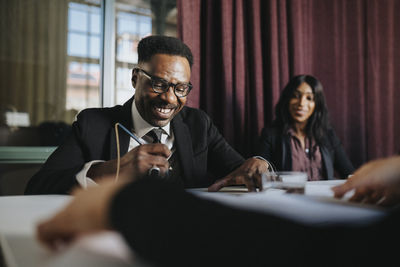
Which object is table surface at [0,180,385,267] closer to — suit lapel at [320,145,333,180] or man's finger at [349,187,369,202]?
man's finger at [349,187,369,202]

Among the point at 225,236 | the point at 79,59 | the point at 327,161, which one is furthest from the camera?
the point at 79,59

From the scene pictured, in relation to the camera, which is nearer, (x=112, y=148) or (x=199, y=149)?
(x=112, y=148)

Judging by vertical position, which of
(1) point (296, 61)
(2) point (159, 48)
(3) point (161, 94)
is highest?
(1) point (296, 61)

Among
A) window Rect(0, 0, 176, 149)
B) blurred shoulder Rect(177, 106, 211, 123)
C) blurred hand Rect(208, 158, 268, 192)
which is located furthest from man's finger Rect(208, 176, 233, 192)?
window Rect(0, 0, 176, 149)

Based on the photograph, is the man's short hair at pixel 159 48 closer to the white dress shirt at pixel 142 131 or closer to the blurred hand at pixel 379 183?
the white dress shirt at pixel 142 131

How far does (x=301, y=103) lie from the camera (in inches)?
89.9

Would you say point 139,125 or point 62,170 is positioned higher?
point 139,125

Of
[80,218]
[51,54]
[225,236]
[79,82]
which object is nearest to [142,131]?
[80,218]

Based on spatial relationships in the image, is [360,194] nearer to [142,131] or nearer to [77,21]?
[142,131]

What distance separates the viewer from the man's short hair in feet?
4.68

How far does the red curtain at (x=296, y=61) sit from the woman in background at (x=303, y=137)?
0.11 meters

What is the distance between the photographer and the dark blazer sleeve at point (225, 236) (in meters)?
0.30

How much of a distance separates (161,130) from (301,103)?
1262 millimetres

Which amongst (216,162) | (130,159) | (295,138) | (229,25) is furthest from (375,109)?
(130,159)
